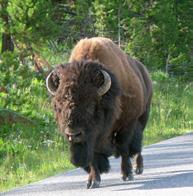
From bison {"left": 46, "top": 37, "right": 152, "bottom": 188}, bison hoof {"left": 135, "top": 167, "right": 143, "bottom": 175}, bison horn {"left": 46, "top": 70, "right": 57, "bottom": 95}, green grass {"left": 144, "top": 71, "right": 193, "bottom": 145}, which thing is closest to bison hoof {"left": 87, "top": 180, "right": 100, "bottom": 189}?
bison {"left": 46, "top": 37, "right": 152, "bottom": 188}

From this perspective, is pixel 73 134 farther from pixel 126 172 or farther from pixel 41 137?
pixel 41 137

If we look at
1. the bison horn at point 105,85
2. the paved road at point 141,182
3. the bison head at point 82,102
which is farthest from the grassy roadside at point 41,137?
the bison horn at point 105,85

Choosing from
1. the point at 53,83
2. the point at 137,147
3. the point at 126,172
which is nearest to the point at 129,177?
the point at 126,172

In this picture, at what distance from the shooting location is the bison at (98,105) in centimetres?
963

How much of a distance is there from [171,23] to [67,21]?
221 inches

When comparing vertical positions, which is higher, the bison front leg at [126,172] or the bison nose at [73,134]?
the bison nose at [73,134]

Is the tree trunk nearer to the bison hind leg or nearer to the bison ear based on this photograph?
the bison hind leg

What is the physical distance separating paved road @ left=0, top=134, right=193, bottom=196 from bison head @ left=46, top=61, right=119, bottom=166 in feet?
1.65

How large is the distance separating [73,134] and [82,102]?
1.54 feet

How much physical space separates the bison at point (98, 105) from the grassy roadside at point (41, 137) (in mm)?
1476

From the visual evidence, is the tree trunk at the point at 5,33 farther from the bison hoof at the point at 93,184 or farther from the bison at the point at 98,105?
the bison hoof at the point at 93,184

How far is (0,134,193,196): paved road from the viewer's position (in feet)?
31.5

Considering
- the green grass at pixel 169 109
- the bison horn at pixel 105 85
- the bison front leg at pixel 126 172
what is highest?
the bison horn at pixel 105 85

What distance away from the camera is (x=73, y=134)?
30.8ft
